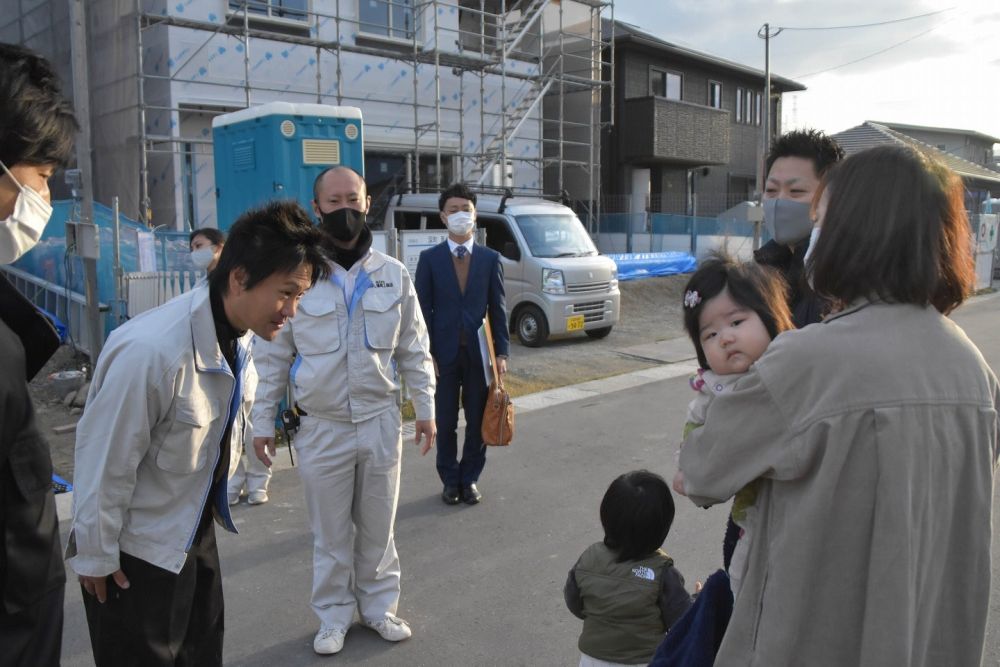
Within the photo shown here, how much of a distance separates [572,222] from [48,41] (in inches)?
458

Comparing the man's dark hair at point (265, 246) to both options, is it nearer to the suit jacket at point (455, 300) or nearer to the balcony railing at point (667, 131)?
the suit jacket at point (455, 300)

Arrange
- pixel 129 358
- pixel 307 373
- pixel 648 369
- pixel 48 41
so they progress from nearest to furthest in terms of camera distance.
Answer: pixel 129 358
pixel 307 373
pixel 648 369
pixel 48 41

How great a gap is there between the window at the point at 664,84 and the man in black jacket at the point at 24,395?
2490 cm

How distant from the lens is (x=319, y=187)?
12.1 ft

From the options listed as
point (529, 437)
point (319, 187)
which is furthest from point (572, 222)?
point (319, 187)

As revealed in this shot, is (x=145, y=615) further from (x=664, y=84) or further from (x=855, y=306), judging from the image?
(x=664, y=84)

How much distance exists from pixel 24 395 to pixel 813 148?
8.77ft

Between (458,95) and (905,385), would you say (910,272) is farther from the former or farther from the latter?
(458,95)

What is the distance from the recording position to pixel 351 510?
3633 mm

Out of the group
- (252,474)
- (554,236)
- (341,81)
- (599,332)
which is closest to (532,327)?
(599,332)

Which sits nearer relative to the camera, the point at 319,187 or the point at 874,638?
the point at 874,638

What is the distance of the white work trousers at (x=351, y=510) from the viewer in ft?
11.5

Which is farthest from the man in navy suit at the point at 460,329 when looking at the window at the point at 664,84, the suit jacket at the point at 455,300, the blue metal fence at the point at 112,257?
the window at the point at 664,84

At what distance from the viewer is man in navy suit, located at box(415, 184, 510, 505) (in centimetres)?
543
